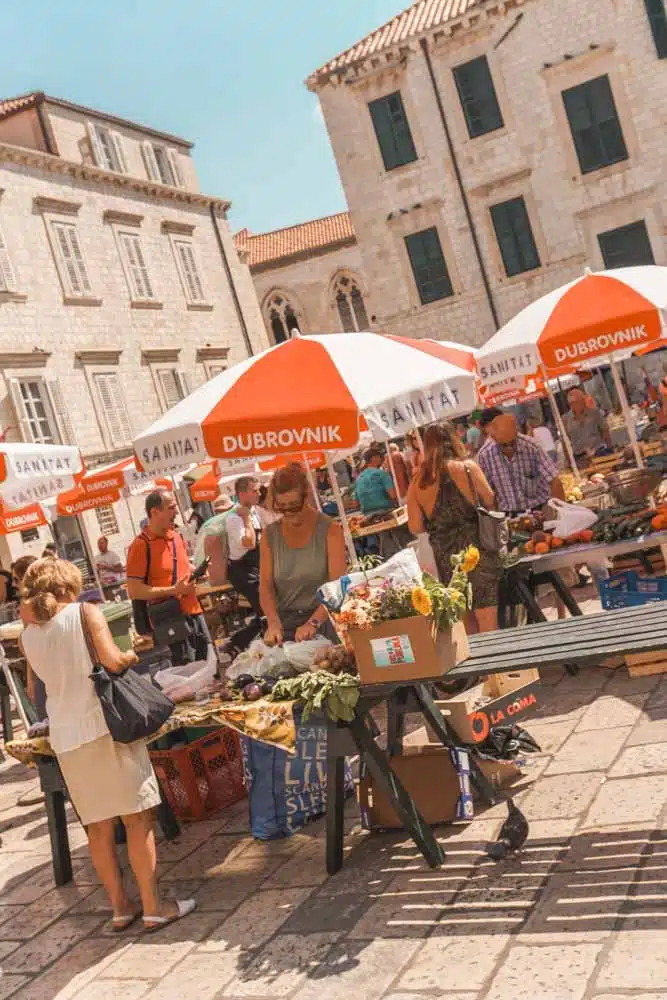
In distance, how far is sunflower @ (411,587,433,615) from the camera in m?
4.60

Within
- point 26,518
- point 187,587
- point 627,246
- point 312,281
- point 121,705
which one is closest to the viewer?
point 121,705

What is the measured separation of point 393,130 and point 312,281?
19828 mm

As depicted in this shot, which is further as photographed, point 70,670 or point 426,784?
point 426,784

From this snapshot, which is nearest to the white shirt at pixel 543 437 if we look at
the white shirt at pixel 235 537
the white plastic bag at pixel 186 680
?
the white shirt at pixel 235 537

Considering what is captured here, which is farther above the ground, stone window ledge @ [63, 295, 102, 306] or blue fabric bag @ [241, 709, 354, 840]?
stone window ledge @ [63, 295, 102, 306]

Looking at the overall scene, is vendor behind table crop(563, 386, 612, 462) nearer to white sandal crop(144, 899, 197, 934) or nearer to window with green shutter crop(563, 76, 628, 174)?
white sandal crop(144, 899, 197, 934)

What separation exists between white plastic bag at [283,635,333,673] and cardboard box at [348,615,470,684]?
2.25 ft

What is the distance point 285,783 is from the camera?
589 cm

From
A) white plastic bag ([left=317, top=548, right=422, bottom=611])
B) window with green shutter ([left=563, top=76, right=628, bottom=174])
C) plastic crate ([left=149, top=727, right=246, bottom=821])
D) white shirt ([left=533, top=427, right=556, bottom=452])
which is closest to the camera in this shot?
white plastic bag ([left=317, top=548, right=422, bottom=611])

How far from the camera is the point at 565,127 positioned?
89.6ft

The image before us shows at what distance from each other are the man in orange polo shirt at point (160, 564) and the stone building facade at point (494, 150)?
21.4m

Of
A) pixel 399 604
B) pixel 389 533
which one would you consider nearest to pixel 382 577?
pixel 399 604

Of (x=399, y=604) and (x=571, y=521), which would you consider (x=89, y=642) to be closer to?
(x=399, y=604)

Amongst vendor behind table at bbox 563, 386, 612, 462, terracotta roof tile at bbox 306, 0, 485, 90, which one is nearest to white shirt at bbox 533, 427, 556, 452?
vendor behind table at bbox 563, 386, 612, 462
